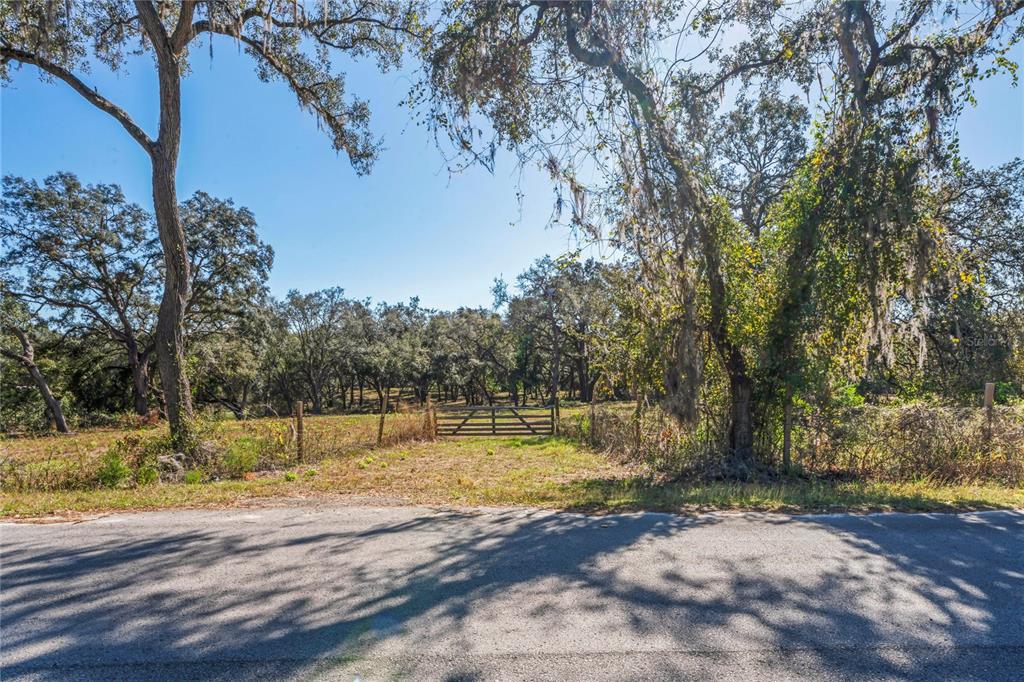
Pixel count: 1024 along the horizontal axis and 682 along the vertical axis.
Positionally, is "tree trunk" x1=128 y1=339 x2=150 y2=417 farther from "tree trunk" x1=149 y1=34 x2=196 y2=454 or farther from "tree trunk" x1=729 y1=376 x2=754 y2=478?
"tree trunk" x1=729 y1=376 x2=754 y2=478

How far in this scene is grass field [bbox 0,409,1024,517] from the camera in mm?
5969

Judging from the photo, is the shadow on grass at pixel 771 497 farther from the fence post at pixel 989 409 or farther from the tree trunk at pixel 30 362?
the tree trunk at pixel 30 362

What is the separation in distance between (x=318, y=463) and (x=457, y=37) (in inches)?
314

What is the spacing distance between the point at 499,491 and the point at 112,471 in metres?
6.14

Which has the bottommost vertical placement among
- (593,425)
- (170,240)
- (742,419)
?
(593,425)

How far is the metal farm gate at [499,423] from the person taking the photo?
16.6 m

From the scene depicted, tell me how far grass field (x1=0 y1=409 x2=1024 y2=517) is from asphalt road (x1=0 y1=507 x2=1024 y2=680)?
912 mm

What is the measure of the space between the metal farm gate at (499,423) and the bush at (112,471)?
9.13m

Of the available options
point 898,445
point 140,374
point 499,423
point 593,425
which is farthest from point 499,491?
point 140,374

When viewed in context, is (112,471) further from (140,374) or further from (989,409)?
(140,374)

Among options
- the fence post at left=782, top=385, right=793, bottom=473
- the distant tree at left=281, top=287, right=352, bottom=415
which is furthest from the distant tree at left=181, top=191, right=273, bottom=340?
the fence post at left=782, top=385, right=793, bottom=473

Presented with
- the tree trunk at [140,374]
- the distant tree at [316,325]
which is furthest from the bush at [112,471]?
the distant tree at [316,325]

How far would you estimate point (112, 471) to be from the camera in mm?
7832

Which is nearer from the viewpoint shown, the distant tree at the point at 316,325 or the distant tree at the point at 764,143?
the distant tree at the point at 764,143
